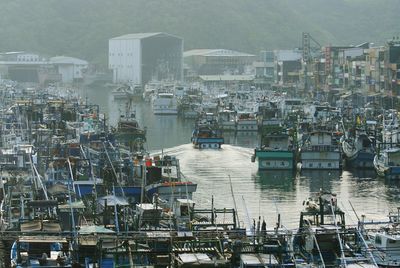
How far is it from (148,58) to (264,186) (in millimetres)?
57017

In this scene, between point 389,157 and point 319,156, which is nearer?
point 389,157

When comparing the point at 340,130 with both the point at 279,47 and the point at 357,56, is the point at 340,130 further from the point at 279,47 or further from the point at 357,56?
the point at 279,47

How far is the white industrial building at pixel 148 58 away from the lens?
261 ft

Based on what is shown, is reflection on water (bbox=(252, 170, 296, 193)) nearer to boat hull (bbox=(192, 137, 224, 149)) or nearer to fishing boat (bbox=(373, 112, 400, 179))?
fishing boat (bbox=(373, 112, 400, 179))

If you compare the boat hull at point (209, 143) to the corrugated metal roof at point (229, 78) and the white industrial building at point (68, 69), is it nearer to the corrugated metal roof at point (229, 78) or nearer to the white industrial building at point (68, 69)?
the corrugated metal roof at point (229, 78)

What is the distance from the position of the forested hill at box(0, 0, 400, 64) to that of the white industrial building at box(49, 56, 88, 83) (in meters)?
8.25

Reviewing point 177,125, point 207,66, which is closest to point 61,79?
point 207,66

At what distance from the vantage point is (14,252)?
13141mm

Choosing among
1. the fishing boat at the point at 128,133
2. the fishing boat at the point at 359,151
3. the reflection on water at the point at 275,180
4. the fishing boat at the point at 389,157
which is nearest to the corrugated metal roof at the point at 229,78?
the fishing boat at the point at 128,133

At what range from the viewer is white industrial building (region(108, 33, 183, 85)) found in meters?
79.7

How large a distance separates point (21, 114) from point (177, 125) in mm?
10939

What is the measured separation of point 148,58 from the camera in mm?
81688

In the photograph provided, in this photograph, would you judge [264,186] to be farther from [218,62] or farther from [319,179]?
[218,62]

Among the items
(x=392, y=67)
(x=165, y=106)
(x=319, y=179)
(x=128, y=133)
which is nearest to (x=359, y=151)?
(x=319, y=179)
